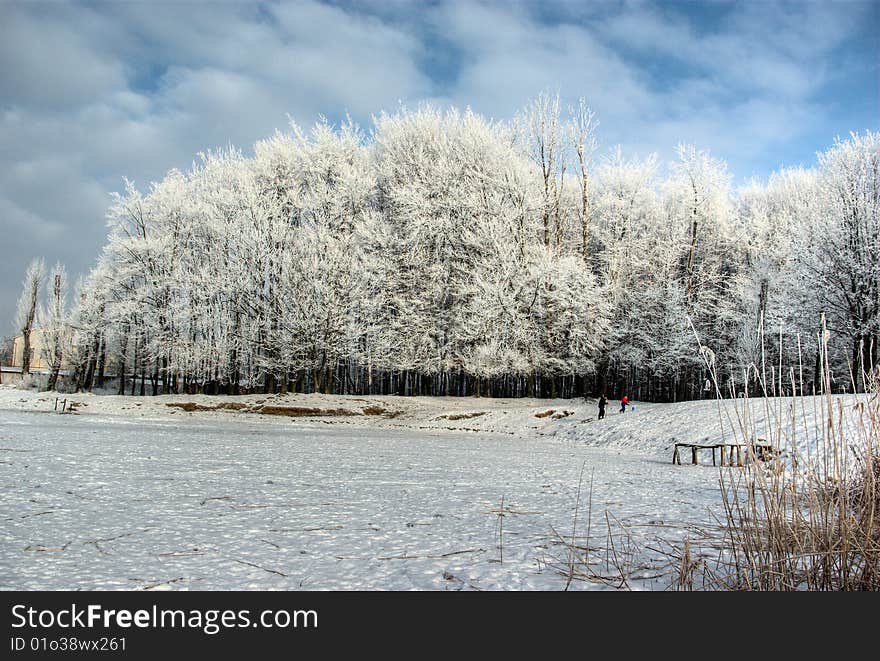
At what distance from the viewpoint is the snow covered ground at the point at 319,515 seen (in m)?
3.02

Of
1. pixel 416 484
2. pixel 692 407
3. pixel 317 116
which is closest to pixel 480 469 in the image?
pixel 416 484

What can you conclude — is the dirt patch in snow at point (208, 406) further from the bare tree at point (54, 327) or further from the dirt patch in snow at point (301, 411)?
the bare tree at point (54, 327)

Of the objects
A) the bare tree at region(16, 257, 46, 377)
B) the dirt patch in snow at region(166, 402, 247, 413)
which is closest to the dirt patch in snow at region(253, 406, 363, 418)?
the dirt patch in snow at region(166, 402, 247, 413)

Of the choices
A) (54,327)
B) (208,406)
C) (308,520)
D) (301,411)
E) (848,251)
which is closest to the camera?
(308,520)

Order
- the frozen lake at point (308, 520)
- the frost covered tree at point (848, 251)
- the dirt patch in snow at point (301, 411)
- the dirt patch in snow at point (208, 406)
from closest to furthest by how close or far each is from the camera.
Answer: the frozen lake at point (308, 520) → the frost covered tree at point (848, 251) → the dirt patch in snow at point (301, 411) → the dirt patch in snow at point (208, 406)

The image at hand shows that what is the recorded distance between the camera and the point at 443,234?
28.3 meters

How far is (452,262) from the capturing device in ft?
93.6

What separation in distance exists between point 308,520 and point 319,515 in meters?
0.21

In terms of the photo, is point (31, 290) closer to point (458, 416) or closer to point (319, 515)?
point (458, 416)

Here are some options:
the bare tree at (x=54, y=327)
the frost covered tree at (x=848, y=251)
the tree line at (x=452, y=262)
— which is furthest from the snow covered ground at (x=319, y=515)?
the bare tree at (x=54, y=327)

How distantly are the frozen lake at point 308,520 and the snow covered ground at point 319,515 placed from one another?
0.02 m

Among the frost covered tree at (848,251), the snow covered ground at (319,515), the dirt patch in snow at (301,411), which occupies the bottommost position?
the dirt patch in snow at (301,411)

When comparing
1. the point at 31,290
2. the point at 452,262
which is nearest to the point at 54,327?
the point at 31,290
